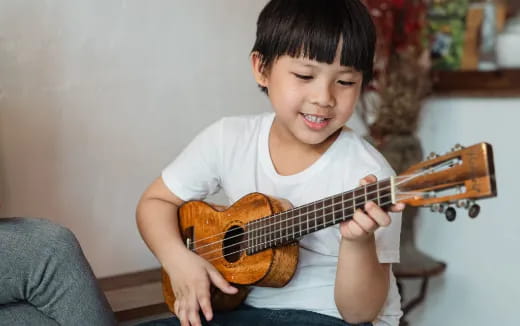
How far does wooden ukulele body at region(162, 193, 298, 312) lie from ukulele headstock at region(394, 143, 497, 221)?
0.30 meters

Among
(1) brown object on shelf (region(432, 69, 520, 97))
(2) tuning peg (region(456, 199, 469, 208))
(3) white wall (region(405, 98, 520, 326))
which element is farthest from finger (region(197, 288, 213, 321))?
(1) brown object on shelf (region(432, 69, 520, 97))

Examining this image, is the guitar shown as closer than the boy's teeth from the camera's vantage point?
Yes

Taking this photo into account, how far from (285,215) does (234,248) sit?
17 centimetres

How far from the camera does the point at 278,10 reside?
1219mm

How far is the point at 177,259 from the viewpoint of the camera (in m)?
1.26

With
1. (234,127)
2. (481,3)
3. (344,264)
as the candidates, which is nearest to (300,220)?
(344,264)

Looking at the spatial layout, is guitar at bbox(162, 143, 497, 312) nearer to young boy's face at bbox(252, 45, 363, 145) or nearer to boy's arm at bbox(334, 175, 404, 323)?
boy's arm at bbox(334, 175, 404, 323)

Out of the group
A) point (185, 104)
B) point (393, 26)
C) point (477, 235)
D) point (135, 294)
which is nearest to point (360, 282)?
point (135, 294)

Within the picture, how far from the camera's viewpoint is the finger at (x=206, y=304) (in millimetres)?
1164

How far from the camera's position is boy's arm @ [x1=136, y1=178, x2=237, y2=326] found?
1.19 meters

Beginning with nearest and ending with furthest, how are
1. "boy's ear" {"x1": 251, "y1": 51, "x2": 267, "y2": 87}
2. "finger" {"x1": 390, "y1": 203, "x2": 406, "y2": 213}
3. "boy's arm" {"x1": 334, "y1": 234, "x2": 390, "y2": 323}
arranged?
1. "finger" {"x1": 390, "y1": 203, "x2": 406, "y2": 213}
2. "boy's arm" {"x1": 334, "y1": 234, "x2": 390, "y2": 323}
3. "boy's ear" {"x1": 251, "y1": 51, "x2": 267, "y2": 87}

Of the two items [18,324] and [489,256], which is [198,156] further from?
[489,256]

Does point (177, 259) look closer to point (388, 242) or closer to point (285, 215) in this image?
point (285, 215)

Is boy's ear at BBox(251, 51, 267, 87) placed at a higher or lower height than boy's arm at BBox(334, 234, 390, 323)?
higher
